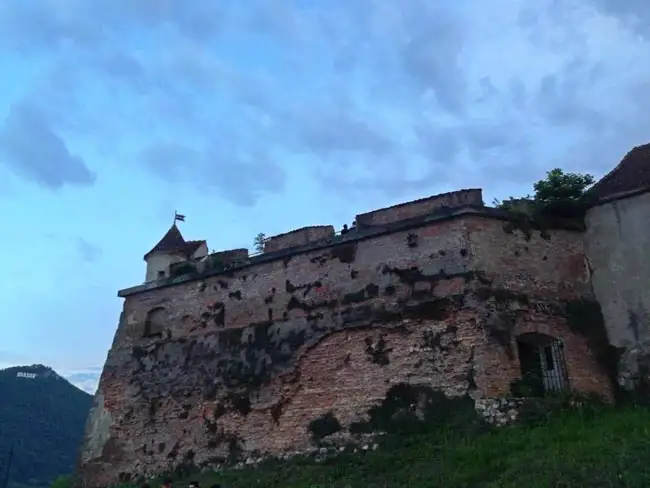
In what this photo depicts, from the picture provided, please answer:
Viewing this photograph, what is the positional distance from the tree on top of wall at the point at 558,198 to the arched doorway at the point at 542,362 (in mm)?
3212

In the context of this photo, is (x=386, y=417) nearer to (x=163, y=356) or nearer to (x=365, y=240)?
(x=365, y=240)

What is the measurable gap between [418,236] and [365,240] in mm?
1399

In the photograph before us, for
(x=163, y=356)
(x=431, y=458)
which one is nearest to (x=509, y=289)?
(x=431, y=458)

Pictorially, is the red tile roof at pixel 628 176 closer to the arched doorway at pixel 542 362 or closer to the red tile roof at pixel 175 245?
the arched doorway at pixel 542 362

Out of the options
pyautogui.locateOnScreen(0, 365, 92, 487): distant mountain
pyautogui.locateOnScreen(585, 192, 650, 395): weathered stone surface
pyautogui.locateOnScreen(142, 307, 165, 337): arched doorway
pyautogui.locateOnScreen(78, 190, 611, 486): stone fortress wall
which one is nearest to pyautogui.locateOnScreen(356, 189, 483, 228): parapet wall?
pyautogui.locateOnScreen(78, 190, 611, 486): stone fortress wall

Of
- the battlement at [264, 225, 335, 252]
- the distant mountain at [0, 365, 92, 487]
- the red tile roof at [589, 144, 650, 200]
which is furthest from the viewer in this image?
the distant mountain at [0, 365, 92, 487]

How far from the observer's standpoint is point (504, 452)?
12133mm

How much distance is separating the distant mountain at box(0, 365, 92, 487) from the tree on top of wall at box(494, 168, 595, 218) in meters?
45.3

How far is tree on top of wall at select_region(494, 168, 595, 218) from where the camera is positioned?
55.2 ft

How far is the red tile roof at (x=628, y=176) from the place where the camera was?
16.6m

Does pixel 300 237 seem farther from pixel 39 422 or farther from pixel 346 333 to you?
pixel 39 422

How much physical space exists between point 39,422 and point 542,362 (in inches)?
2116

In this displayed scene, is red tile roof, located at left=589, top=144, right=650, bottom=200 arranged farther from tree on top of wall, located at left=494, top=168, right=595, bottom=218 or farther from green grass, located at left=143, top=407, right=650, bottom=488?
green grass, located at left=143, top=407, right=650, bottom=488

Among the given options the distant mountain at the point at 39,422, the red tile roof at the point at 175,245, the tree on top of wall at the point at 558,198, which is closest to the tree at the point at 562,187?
the tree on top of wall at the point at 558,198
